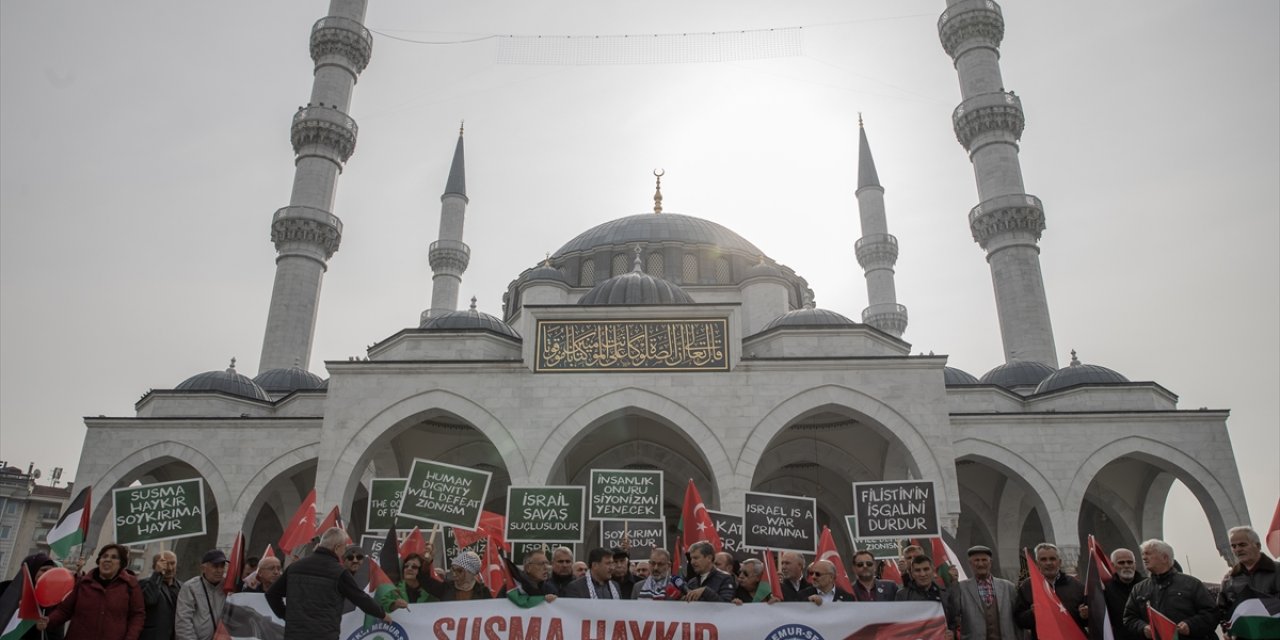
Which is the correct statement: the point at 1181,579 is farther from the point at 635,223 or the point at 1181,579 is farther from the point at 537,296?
the point at 635,223

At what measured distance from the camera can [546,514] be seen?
9820 mm

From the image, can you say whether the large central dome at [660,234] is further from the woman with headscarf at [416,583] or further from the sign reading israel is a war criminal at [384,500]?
the woman with headscarf at [416,583]

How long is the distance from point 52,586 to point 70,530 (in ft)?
4.27

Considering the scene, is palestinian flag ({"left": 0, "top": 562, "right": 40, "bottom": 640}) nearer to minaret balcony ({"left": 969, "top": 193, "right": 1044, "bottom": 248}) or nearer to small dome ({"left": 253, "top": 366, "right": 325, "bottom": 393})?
small dome ({"left": 253, "top": 366, "right": 325, "bottom": 393})

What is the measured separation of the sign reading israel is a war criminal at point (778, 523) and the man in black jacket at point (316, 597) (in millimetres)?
5344

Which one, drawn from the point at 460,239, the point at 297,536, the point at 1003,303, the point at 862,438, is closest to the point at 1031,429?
the point at 862,438

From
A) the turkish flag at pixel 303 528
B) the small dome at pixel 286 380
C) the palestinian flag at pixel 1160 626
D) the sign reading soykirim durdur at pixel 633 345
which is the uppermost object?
the small dome at pixel 286 380

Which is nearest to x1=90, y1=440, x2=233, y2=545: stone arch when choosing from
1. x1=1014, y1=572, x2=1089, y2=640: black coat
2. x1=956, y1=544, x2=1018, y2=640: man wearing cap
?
x1=956, y1=544, x2=1018, y2=640: man wearing cap

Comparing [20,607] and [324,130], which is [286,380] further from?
[20,607]

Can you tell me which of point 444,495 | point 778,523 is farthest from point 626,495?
point 444,495

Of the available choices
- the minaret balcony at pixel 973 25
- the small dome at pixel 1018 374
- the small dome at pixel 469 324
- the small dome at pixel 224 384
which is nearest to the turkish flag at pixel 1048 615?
the small dome at pixel 469 324

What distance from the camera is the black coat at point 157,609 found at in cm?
467

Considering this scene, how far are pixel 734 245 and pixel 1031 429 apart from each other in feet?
34.1

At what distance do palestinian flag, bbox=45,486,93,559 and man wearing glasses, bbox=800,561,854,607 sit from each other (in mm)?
4527
